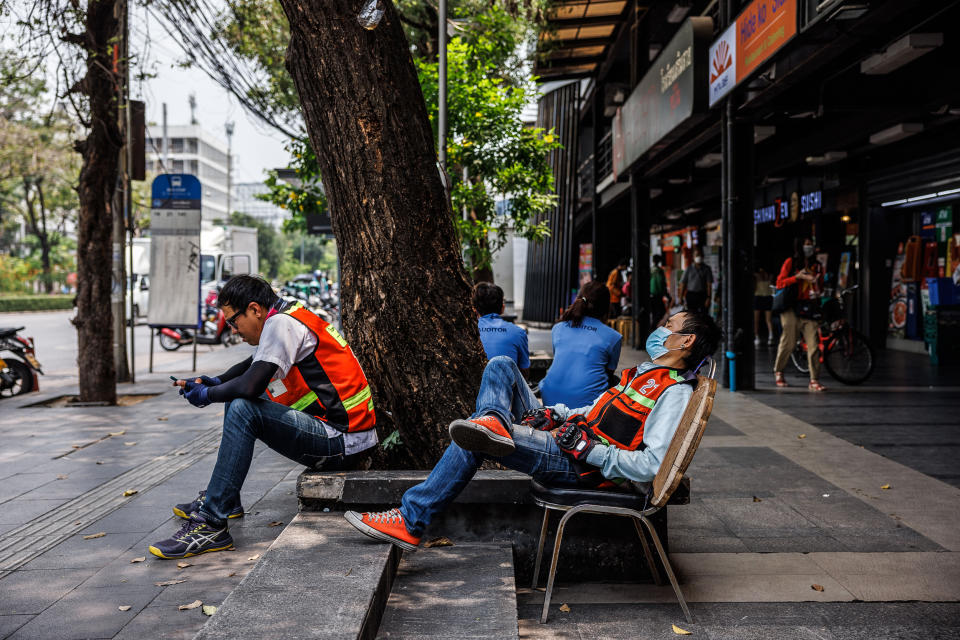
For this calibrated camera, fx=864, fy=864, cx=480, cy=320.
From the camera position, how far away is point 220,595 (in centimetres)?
368

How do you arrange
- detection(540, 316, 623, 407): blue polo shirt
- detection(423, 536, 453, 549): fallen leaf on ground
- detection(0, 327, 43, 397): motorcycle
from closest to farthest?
detection(423, 536, 453, 549): fallen leaf on ground, detection(540, 316, 623, 407): blue polo shirt, detection(0, 327, 43, 397): motorcycle

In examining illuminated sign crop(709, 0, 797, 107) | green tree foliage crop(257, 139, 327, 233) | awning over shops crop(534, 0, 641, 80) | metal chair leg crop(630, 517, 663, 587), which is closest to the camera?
metal chair leg crop(630, 517, 663, 587)

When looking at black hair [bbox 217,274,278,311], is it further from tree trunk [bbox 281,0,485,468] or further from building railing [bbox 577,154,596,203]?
building railing [bbox 577,154,596,203]

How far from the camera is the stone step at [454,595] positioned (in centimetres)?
307

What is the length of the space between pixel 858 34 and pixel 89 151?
27.4ft

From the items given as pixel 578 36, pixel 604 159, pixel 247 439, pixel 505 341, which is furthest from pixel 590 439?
pixel 604 159

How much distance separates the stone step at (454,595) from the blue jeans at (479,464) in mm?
205

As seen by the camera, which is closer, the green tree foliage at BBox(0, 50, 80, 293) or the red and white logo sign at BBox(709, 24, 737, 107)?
the red and white logo sign at BBox(709, 24, 737, 107)

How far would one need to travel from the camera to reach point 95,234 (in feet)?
33.6

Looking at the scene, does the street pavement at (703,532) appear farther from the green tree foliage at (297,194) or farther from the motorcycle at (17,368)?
the green tree foliage at (297,194)

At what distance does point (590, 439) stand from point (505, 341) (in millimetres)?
2415

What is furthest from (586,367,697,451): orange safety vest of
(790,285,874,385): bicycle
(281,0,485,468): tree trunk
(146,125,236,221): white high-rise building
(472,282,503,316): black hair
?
(146,125,236,221): white high-rise building

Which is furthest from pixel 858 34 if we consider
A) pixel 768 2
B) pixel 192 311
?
pixel 192 311

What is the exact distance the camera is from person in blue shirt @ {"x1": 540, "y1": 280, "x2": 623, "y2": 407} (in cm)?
516
